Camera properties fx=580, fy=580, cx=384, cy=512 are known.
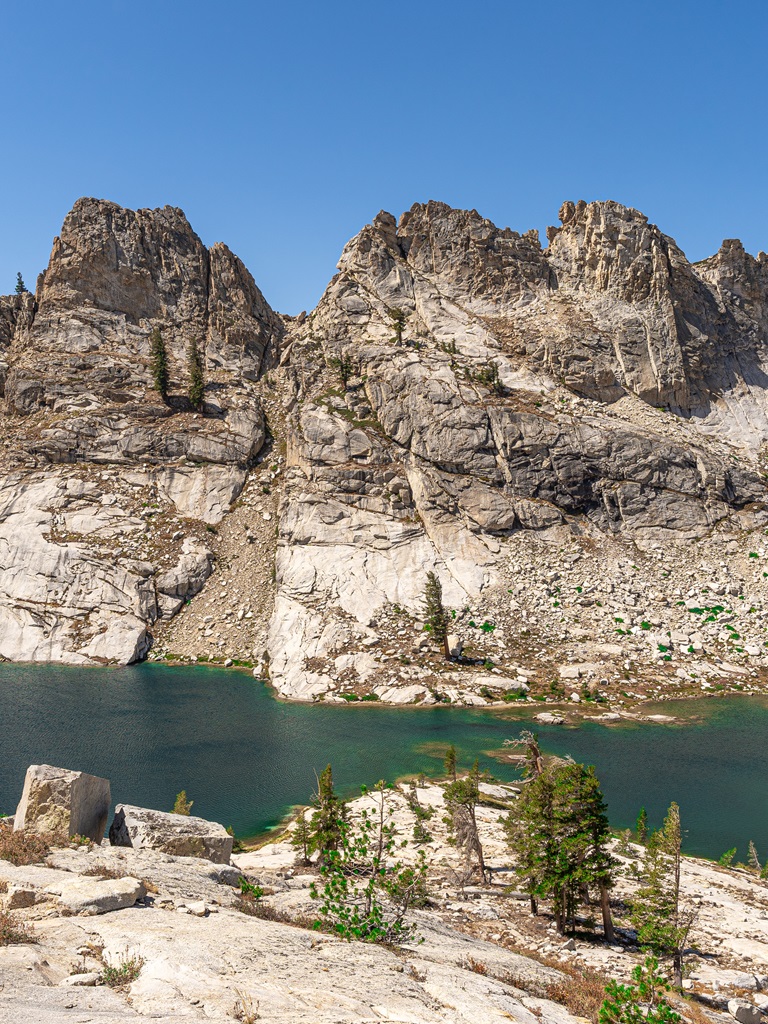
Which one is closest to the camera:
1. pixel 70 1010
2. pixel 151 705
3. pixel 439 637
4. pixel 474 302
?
pixel 70 1010

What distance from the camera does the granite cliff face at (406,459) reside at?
2601 inches

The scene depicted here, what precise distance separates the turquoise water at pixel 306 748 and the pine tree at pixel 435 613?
9.04 meters

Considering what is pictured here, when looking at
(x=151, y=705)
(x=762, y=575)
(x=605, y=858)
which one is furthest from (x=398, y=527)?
(x=605, y=858)

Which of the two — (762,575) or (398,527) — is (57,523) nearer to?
(398,527)

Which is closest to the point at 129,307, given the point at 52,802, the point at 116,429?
the point at 116,429

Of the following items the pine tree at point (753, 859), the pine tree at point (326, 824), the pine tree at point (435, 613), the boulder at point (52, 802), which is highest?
the pine tree at point (435, 613)

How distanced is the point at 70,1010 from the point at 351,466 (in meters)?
76.9

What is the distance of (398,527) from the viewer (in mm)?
77312

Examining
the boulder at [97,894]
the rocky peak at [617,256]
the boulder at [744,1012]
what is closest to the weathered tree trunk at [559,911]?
the boulder at [744,1012]

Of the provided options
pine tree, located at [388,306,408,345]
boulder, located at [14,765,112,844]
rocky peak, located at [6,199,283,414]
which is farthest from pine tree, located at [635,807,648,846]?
rocky peak, located at [6,199,283,414]

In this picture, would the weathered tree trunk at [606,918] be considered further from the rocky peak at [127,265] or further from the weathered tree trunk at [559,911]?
the rocky peak at [127,265]

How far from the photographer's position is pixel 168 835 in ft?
57.8

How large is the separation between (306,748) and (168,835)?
28.1 m

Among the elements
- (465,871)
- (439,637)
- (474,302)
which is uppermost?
(474,302)
